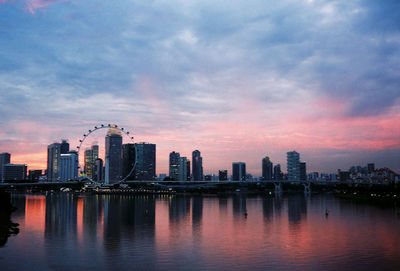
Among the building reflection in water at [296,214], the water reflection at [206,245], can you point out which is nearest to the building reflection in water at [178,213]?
the water reflection at [206,245]

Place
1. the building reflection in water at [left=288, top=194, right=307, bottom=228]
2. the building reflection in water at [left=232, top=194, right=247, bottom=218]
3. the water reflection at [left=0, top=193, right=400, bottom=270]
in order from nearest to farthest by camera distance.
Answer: the water reflection at [left=0, top=193, right=400, bottom=270] < the building reflection in water at [left=288, top=194, right=307, bottom=228] < the building reflection in water at [left=232, top=194, right=247, bottom=218]

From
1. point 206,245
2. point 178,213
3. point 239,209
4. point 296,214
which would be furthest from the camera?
point 239,209

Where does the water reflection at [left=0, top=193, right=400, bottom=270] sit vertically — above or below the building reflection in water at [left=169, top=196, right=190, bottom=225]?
above

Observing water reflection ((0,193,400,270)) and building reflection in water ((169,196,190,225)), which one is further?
building reflection in water ((169,196,190,225))

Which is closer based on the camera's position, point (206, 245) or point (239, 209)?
point (206, 245)

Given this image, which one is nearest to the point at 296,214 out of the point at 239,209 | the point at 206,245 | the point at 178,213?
the point at 239,209

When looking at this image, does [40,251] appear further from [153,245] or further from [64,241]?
[153,245]

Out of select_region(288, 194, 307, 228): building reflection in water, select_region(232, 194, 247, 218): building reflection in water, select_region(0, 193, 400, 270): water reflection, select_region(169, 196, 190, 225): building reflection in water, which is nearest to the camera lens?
select_region(0, 193, 400, 270): water reflection

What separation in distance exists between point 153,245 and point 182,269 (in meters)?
Answer: 11.2

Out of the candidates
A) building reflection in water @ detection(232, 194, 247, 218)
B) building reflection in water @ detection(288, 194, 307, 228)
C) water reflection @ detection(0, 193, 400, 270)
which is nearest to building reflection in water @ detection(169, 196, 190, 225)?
water reflection @ detection(0, 193, 400, 270)

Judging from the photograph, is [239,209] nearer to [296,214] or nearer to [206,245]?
[296,214]

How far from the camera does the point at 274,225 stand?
60.9 metres

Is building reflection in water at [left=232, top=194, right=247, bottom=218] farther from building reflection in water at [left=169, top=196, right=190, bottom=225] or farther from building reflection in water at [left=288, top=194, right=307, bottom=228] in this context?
building reflection in water at [left=169, top=196, right=190, bottom=225]

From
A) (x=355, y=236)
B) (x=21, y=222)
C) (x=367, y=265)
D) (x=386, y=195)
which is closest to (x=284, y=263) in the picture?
(x=367, y=265)
